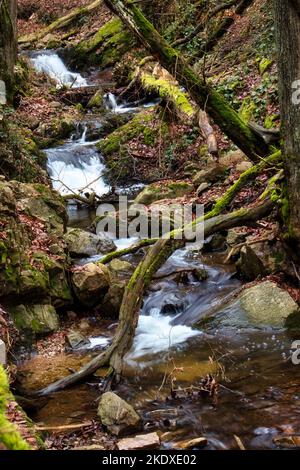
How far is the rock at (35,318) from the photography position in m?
6.60

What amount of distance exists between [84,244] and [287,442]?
6065 millimetres

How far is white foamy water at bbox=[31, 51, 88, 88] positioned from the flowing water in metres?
15.4

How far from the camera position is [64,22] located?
25.8 m

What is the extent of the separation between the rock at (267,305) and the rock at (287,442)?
253 cm

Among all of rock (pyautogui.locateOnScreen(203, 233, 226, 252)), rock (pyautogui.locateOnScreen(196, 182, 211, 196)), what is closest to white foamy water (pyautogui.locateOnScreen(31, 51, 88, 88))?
rock (pyautogui.locateOnScreen(196, 182, 211, 196))

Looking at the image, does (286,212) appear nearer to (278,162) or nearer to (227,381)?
(278,162)

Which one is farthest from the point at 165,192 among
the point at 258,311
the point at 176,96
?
the point at 258,311

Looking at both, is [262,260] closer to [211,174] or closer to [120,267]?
[120,267]

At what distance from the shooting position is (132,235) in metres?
11.3

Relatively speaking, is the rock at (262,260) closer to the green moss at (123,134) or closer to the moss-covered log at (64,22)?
the green moss at (123,134)

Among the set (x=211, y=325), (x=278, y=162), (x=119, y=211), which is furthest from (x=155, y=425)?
(x=119, y=211)

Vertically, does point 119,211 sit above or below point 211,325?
above

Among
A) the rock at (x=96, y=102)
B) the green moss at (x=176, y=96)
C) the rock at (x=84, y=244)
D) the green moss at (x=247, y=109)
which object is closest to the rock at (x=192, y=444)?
the rock at (x=84, y=244)

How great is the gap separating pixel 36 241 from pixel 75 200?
599cm
